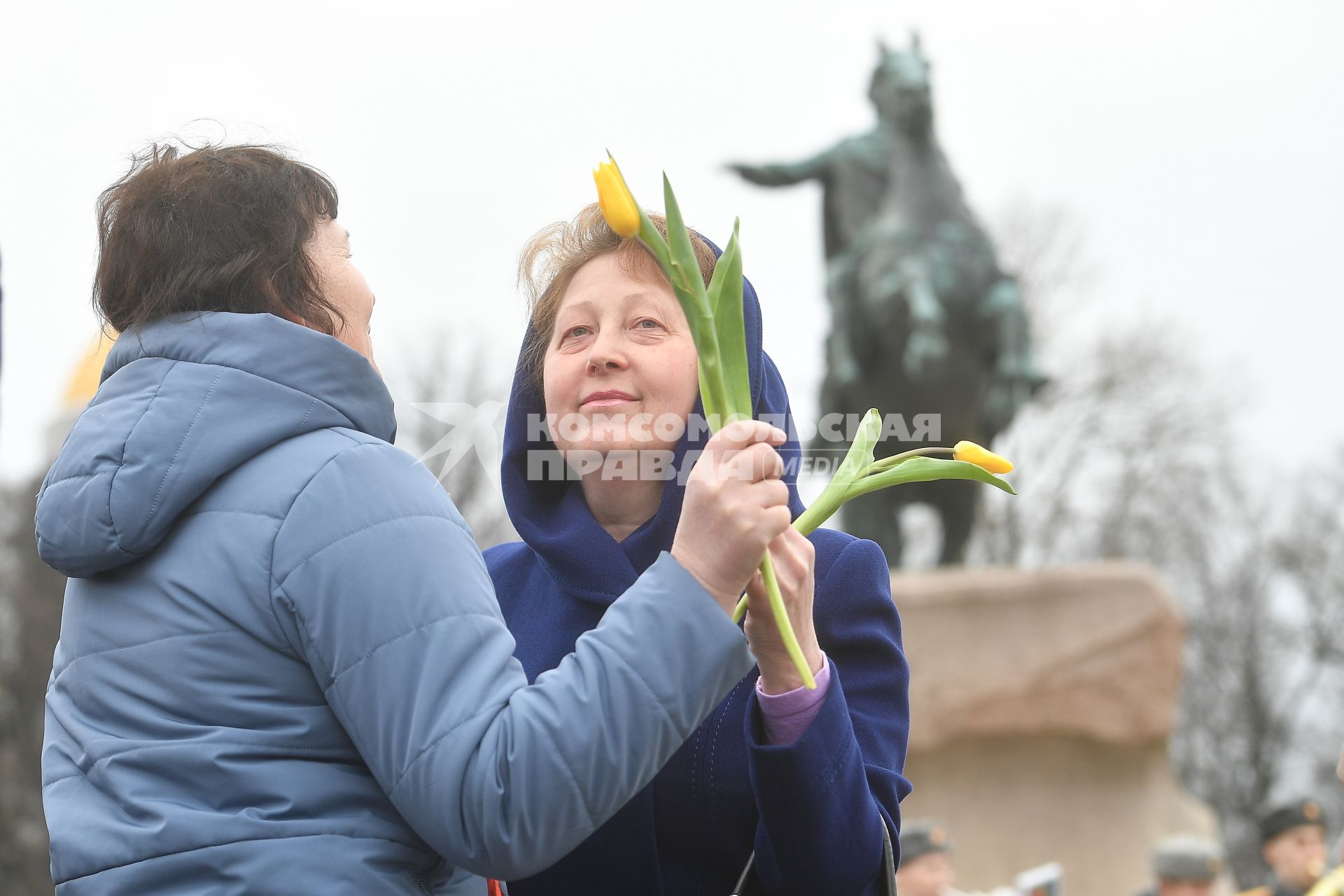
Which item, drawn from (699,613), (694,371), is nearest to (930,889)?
(694,371)

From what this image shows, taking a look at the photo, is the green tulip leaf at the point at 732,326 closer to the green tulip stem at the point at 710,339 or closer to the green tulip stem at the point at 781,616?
the green tulip stem at the point at 710,339

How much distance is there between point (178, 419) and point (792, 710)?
2.22ft

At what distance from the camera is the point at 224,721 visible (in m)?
1.24

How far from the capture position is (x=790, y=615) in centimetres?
149

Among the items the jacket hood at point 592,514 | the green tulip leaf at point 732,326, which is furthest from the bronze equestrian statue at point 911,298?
the green tulip leaf at point 732,326

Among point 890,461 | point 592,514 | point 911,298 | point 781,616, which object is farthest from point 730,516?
point 911,298

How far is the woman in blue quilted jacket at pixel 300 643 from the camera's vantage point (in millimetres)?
1199

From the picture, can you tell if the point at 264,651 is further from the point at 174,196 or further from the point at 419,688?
the point at 174,196

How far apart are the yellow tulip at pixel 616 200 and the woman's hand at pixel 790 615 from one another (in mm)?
328

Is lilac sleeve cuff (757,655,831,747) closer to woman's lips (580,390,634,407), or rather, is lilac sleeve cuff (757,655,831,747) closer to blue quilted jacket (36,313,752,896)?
blue quilted jacket (36,313,752,896)

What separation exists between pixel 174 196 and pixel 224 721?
501 millimetres

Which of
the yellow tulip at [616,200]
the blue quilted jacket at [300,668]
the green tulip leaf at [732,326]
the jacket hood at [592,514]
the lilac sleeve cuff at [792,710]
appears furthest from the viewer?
the jacket hood at [592,514]

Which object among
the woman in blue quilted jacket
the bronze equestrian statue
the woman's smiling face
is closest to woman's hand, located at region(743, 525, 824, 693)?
the woman in blue quilted jacket

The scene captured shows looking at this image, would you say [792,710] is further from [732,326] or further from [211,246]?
[211,246]
